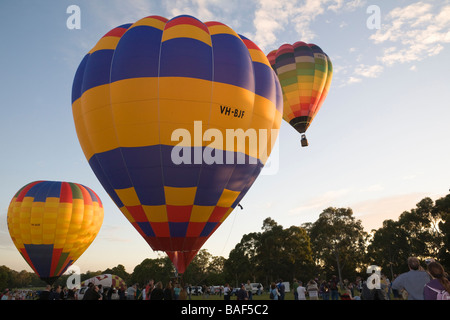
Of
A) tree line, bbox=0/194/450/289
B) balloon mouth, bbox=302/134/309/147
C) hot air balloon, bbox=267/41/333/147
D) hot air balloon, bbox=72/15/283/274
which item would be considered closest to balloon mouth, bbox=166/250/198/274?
hot air balloon, bbox=72/15/283/274

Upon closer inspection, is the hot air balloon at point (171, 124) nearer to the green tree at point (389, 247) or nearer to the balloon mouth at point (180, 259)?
the balloon mouth at point (180, 259)

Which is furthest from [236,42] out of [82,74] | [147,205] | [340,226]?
[340,226]

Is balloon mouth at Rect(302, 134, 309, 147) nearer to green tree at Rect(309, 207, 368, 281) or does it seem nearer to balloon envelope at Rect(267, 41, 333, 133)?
balloon envelope at Rect(267, 41, 333, 133)

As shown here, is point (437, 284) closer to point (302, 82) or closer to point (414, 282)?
point (414, 282)

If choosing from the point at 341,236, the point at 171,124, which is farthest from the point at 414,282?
the point at 341,236

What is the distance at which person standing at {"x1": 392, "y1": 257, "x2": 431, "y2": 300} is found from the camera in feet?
12.8

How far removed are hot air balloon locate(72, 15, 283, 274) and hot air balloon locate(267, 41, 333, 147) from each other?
10513 mm

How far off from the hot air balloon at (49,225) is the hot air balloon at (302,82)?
58.7 feet

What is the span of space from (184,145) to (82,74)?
5555 millimetres

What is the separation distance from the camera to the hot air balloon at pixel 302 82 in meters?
21.4

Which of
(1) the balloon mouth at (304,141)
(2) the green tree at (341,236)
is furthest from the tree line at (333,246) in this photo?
(1) the balloon mouth at (304,141)

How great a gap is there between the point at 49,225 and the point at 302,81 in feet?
68.9
